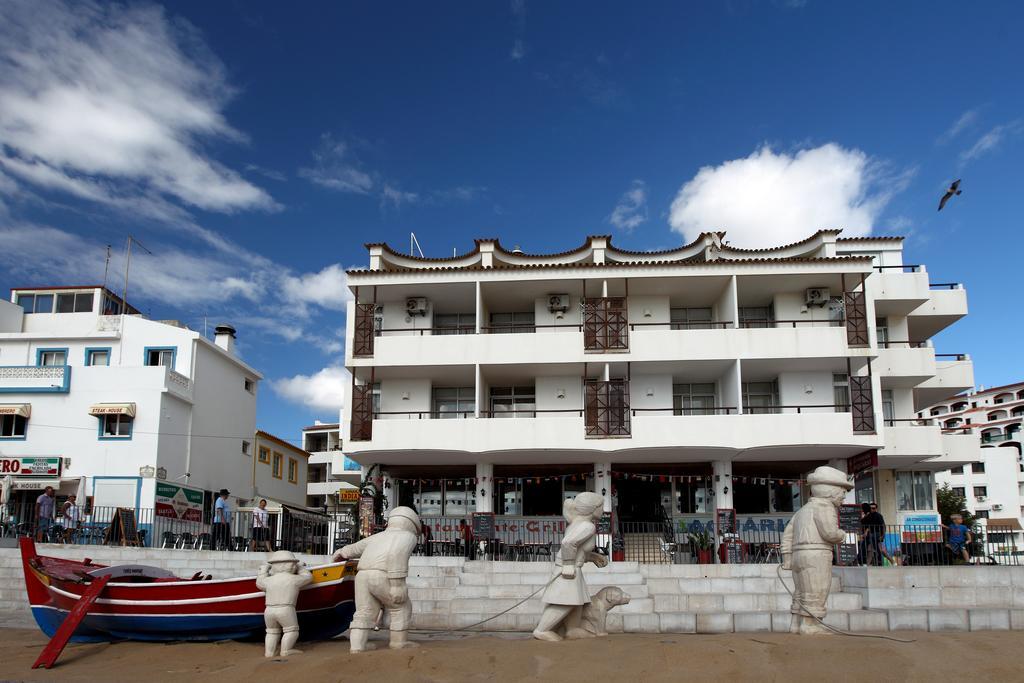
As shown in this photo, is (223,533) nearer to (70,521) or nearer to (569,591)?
(70,521)

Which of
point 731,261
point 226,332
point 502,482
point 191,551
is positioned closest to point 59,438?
point 226,332

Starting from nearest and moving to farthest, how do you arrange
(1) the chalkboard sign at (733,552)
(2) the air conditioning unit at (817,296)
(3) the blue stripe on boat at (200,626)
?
(3) the blue stripe on boat at (200,626) < (1) the chalkboard sign at (733,552) < (2) the air conditioning unit at (817,296)

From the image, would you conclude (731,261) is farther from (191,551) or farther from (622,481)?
(191,551)

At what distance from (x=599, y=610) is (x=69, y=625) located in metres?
6.83

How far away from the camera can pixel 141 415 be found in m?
28.2

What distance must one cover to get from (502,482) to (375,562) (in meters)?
17.6

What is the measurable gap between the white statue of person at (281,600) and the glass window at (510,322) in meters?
18.6

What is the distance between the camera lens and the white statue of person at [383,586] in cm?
950

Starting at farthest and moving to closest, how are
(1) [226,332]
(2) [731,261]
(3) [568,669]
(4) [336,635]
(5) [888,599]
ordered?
(1) [226,332] < (2) [731,261] < (5) [888,599] < (4) [336,635] < (3) [568,669]

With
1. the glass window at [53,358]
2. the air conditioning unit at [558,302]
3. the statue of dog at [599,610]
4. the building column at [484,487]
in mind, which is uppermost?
the air conditioning unit at [558,302]

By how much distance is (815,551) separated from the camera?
9547 mm

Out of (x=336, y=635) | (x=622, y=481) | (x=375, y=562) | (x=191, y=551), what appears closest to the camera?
(x=375, y=562)

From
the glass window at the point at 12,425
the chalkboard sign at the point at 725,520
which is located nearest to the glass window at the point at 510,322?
the chalkboard sign at the point at 725,520

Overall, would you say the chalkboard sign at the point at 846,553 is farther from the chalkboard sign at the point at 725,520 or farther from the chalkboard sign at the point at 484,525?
the chalkboard sign at the point at 484,525
